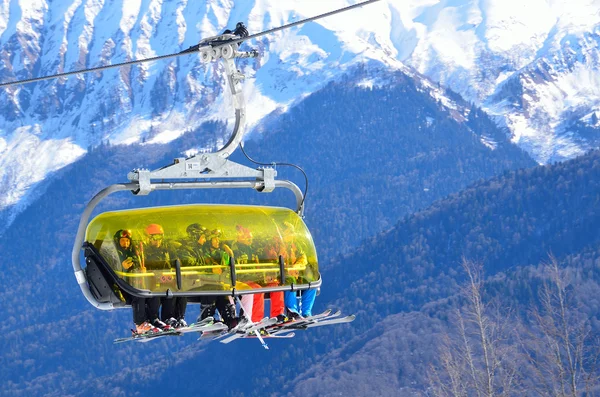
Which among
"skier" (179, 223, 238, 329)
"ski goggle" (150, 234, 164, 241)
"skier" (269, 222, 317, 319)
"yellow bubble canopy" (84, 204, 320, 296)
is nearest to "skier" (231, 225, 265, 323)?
"yellow bubble canopy" (84, 204, 320, 296)

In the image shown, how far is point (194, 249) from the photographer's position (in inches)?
798

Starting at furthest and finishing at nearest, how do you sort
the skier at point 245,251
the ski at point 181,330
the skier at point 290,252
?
the skier at point 290,252 < the ski at point 181,330 < the skier at point 245,251

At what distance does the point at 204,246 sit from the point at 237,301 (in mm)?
1407

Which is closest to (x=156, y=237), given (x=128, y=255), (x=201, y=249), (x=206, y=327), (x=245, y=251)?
(x=128, y=255)

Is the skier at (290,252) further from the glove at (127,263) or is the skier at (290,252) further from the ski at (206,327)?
the glove at (127,263)

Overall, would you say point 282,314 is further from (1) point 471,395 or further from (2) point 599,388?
(2) point 599,388

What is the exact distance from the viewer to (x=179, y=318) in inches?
839

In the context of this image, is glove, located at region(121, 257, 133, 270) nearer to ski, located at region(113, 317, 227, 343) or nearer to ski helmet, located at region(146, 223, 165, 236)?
ski helmet, located at region(146, 223, 165, 236)

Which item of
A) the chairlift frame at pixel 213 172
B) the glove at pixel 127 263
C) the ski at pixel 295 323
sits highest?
the chairlift frame at pixel 213 172

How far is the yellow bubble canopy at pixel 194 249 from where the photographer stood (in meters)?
20.1

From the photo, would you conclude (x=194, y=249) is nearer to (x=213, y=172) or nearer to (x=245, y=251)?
(x=245, y=251)

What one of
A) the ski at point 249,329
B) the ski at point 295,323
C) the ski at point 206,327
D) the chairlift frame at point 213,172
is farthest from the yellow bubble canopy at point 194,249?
the ski at point 206,327

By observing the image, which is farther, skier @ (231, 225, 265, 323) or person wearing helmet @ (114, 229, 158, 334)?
skier @ (231, 225, 265, 323)

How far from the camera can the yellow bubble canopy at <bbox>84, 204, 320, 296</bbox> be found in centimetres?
2009
